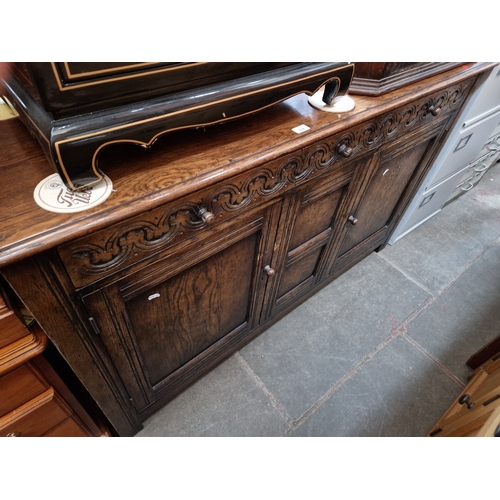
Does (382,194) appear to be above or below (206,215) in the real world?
below

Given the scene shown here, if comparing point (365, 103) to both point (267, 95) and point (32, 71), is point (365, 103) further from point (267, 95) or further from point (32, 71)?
point (32, 71)

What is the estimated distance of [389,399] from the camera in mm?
1252

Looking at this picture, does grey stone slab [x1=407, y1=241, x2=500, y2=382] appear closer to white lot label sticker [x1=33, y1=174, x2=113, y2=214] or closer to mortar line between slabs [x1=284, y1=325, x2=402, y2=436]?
mortar line between slabs [x1=284, y1=325, x2=402, y2=436]

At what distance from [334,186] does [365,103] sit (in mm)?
247

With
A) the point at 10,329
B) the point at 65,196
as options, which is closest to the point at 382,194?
the point at 65,196

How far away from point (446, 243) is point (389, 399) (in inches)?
44.8

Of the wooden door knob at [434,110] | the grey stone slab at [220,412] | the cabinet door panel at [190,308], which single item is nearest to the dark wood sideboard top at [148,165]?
the cabinet door panel at [190,308]

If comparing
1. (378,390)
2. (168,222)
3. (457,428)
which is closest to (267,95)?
(168,222)

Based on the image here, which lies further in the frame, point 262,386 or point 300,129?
point 262,386

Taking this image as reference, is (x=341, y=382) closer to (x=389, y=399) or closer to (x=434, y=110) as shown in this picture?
(x=389, y=399)

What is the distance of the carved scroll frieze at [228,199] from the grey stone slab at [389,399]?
0.93 m

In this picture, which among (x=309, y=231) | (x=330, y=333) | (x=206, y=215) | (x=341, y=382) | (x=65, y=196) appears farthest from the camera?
(x=330, y=333)

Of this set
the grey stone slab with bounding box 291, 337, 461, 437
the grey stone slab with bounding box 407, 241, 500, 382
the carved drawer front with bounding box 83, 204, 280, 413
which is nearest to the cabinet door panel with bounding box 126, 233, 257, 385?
the carved drawer front with bounding box 83, 204, 280, 413

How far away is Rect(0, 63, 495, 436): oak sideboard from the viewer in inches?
20.4
